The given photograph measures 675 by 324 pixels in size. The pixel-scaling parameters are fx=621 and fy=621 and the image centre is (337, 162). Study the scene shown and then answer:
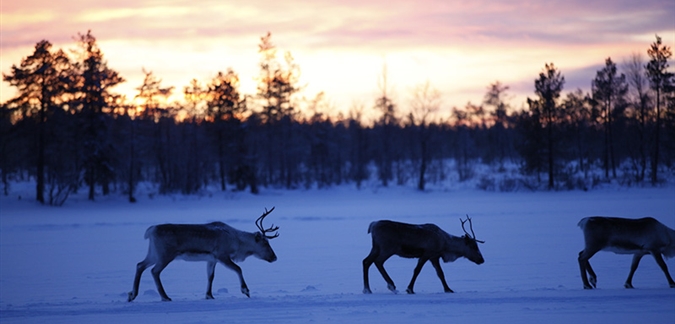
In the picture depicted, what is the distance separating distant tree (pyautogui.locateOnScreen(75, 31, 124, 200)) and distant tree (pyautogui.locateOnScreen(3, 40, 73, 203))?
156cm

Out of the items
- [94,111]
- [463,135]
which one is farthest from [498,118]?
[94,111]

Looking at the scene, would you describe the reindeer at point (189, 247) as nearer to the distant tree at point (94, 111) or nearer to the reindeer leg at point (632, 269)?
the reindeer leg at point (632, 269)

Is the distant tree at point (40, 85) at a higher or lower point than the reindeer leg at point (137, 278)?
higher

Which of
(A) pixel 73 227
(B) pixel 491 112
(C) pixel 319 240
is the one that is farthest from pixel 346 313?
(B) pixel 491 112

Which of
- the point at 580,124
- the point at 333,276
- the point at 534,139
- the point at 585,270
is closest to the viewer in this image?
the point at 585,270

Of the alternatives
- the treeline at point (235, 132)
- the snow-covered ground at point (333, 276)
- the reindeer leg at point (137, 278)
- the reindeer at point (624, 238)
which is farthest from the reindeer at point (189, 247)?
the treeline at point (235, 132)

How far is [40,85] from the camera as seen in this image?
45.2 meters

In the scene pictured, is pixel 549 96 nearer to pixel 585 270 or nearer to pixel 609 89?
pixel 609 89

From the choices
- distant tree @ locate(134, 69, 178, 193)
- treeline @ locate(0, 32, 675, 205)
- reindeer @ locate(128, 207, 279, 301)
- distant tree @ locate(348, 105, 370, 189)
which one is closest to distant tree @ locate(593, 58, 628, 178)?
treeline @ locate(0, 32, 675, 205)

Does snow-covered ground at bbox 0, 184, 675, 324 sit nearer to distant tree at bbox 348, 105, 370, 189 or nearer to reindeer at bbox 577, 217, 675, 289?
reindeer at bbox 577, 217, 675, 289

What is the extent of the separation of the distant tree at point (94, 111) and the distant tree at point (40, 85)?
156cm

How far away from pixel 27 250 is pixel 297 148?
37497 millimetres

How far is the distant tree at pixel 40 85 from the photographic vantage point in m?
44.6

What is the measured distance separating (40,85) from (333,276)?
125 feet
